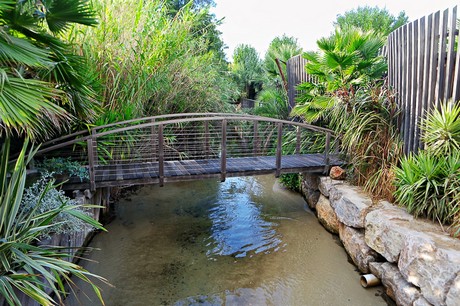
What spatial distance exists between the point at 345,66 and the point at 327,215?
234cm

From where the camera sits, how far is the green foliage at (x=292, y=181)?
5.65 metres

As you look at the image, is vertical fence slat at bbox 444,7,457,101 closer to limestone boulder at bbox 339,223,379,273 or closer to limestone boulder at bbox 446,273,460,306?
limestone boulder at bbox 339,223,379,273

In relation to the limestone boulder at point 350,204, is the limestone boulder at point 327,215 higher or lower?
lower

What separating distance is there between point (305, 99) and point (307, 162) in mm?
1338

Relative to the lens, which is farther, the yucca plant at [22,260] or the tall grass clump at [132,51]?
the tall grass clump at [132,51]

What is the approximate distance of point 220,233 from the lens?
157 inches

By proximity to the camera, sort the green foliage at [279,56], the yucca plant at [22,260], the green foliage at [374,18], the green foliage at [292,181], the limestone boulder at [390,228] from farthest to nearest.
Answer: the green foliage at [374,18]
the green foliage at [279,56]
the green foliage at [292,181]
the limestone boulder at [390,228]
the yucca plant at [22,260]

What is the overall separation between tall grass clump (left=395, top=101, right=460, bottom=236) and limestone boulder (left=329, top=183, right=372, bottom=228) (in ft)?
1.35

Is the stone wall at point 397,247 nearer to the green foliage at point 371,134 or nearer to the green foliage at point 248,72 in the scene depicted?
the green foliage at point 371,134

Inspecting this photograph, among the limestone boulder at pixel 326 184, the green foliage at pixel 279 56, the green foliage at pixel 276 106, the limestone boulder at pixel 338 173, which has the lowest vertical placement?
the limestone boulder at pixel 326 184

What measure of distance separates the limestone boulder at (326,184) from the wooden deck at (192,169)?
17 centimetres

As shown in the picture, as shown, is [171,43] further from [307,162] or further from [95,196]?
[307,162]

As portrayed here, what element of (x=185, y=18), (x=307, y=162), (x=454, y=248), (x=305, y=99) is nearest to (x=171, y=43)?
(x=185, y=18)

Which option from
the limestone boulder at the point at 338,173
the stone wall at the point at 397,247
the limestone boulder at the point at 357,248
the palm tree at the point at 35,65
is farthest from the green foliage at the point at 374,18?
the palm tree at the point at 35,65
